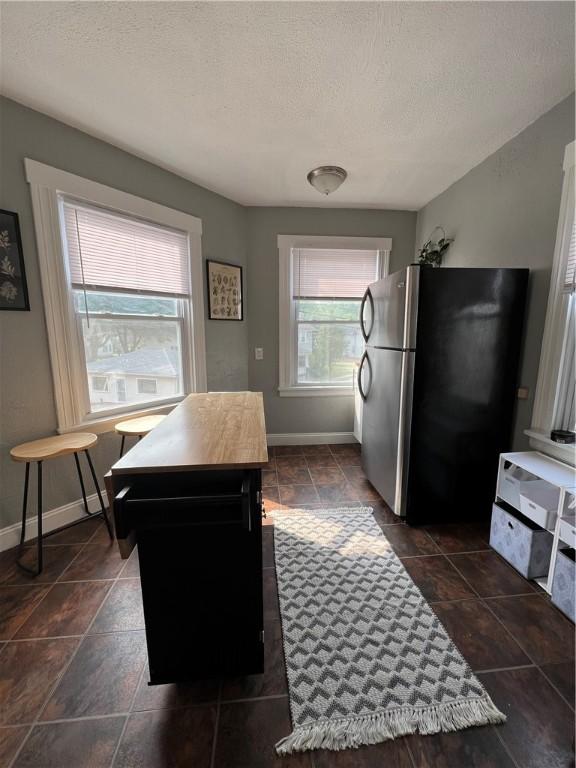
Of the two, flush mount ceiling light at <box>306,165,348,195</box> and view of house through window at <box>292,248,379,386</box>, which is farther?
view of house through window at <box>292,248,379,386</box>

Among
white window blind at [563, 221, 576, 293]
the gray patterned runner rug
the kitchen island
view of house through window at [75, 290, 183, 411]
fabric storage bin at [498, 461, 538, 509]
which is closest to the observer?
the kitchen island

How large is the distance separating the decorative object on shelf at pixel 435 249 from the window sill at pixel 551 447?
5.68 ft

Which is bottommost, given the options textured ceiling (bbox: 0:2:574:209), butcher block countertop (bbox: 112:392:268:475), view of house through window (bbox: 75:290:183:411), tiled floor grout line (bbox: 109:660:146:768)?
tiled floor grout line (bbox: 109:660:146:768)

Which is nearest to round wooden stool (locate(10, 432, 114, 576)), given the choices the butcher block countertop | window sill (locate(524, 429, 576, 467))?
the butcher block countertop

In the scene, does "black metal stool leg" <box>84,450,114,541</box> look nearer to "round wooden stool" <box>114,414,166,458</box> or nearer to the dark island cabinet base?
"round wooden stool" <box>114,414,166,458</box>

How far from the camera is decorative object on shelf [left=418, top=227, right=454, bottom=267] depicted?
9.46 ft

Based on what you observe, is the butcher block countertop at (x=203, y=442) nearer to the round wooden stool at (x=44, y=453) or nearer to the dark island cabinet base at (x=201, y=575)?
the dark island cabinet base at (x=201, y=575)

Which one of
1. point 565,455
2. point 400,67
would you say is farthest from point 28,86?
point 565,455

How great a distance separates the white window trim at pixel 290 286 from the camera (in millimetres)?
3381

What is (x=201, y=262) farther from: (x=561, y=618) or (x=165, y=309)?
(x=561, y=618)

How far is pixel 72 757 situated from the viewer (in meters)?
1.03

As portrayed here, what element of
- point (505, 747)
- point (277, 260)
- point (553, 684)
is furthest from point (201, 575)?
point (277, 260)

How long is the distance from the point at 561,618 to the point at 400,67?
273 centimetres

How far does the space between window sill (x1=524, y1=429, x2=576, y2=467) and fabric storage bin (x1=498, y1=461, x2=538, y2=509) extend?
0.18 meters
